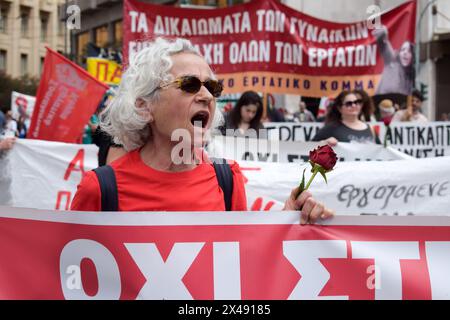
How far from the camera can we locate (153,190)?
240 cm

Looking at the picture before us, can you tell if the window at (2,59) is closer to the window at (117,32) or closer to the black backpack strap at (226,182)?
the window at (117,32)

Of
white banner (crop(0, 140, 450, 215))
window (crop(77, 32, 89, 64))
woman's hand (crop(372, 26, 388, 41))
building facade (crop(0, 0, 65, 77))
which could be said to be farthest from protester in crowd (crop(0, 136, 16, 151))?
window (crop(77, 32, 89, 64))

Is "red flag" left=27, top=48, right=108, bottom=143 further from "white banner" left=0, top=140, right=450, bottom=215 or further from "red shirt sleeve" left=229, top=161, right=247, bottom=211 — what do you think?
"red shirt sleeve" left=229, top=161, right=247, bottom=211

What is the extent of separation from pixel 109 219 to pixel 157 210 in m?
0.15

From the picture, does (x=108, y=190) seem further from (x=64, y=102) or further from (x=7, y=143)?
(x=64, y=102)

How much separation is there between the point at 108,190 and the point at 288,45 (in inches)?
227

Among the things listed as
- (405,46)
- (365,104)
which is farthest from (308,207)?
(405,46)

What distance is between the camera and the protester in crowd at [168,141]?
2.39 meters

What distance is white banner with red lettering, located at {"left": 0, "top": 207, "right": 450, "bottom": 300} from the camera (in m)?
2.34

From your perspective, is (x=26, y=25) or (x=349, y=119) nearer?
(x=349, y=119)

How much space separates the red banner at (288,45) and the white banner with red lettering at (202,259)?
537 centimetres

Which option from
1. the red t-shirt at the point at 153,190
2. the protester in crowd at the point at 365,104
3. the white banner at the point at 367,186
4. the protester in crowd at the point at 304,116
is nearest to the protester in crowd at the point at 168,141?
the red t-shirt at the point at 153,190
